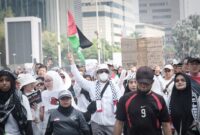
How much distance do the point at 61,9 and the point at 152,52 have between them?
88.3 m

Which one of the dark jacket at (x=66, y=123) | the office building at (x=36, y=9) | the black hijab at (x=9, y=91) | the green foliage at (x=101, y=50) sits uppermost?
the office building at (x=36, y=9)

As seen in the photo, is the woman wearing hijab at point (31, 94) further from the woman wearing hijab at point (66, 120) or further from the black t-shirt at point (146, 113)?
the black t-shirt at point (146, 113)

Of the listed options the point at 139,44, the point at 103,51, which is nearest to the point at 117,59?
the point at 139,44

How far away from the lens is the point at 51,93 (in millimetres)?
8703

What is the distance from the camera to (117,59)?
134ft

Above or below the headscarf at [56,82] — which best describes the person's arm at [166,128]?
below

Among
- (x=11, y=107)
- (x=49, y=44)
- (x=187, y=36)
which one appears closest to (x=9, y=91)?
(x=11, y=107)

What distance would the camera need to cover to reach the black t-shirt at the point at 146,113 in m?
6.25

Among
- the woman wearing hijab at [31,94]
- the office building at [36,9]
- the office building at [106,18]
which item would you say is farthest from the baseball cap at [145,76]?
the office building at [106,18]

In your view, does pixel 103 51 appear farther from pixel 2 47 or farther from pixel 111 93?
pixel 111 93

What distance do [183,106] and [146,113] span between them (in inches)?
54.9

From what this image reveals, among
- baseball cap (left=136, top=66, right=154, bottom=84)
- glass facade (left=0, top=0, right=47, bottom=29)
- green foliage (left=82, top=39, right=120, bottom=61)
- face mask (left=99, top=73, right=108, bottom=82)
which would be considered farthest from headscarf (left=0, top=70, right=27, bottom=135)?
green foliage (left=82, top=39, right=120, bottom=61)

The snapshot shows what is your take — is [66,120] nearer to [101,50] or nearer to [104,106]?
[104,106]

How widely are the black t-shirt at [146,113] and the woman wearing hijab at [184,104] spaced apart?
122 centimetres
